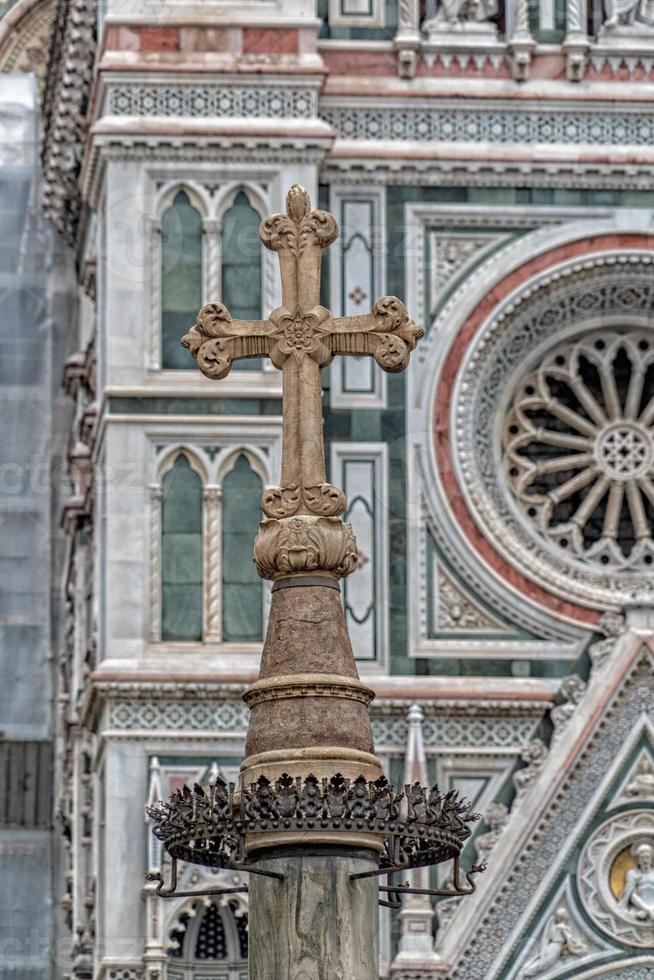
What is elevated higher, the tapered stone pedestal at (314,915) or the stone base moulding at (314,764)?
the stone base moulding at (314,764)

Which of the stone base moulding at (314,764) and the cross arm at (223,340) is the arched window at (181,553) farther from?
the stone base moulding at (314,764)

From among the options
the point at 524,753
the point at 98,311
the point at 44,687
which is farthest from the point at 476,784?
the point at 44,687

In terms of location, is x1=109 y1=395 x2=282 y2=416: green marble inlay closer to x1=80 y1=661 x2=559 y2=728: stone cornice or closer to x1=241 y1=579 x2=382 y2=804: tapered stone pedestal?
x1=80 y1=661 x2=559 y2=728: stone cornice

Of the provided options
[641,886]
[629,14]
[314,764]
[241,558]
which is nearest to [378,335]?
[314,764]

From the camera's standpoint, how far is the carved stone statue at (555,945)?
82.5 ft

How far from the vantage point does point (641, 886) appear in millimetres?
25453

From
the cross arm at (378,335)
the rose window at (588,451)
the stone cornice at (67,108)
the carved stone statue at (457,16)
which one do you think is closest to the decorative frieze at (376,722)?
the rose window at (588,451)

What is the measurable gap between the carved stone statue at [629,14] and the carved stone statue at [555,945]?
7.67m

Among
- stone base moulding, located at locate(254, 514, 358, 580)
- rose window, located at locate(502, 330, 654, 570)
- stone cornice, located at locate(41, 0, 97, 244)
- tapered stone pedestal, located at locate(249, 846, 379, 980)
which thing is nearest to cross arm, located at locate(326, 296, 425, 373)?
stone base moulding, located at locate(254, 514, 358, 580)

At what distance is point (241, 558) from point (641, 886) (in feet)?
13.6

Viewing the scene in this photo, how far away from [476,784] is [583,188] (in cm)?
523

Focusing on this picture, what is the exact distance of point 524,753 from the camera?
1014 inches

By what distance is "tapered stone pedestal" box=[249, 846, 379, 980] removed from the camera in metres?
14.4

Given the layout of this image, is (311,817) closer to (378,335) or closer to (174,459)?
(378,335)
